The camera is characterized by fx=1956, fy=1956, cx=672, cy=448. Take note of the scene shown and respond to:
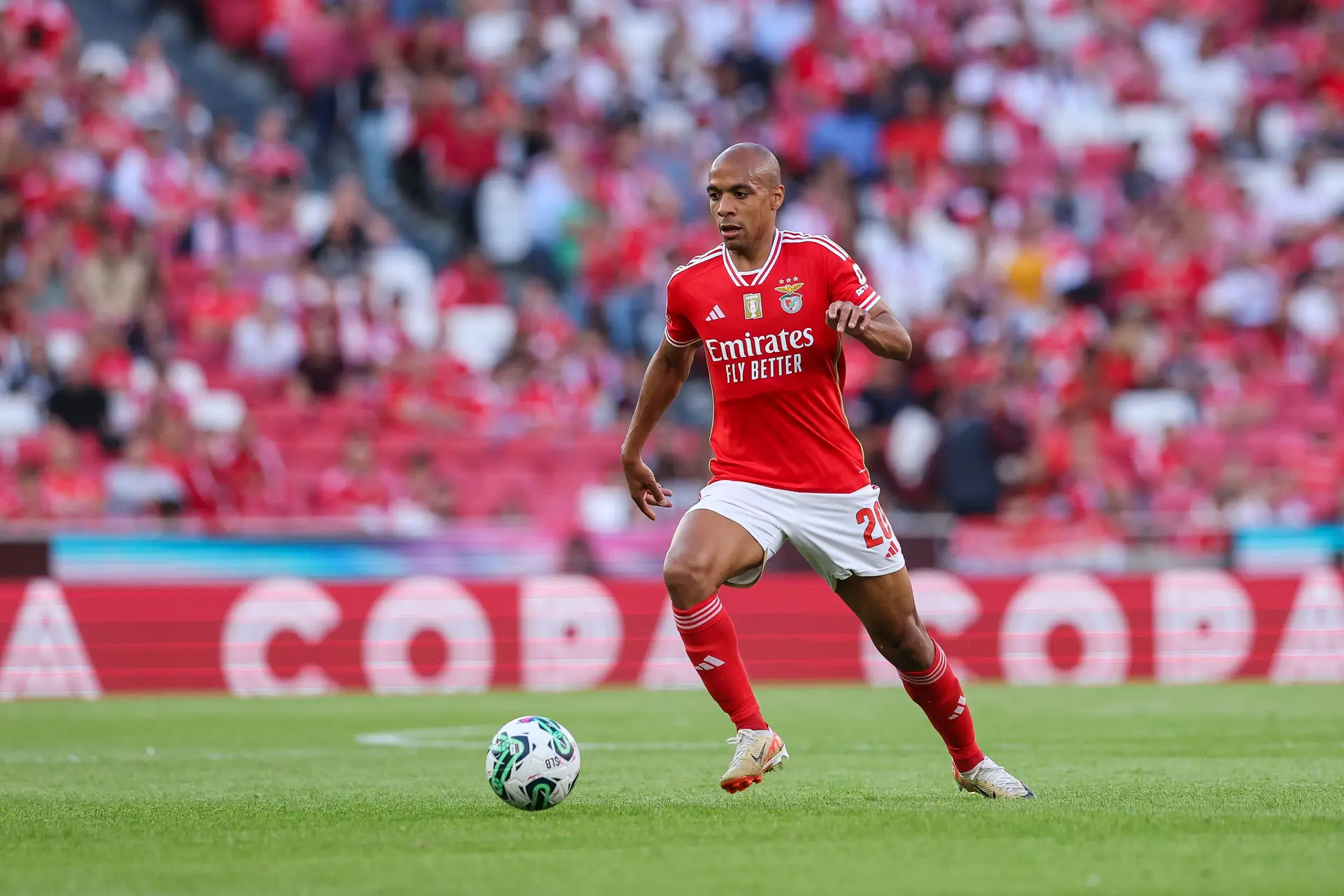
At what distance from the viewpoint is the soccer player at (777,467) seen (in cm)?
732

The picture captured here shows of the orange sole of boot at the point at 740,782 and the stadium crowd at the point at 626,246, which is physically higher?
the stadium crowd at the point at 626,246

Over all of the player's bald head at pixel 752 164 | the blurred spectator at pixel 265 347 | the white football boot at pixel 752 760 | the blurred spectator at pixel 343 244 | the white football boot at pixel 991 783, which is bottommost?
the white football boot at pixel 991 783

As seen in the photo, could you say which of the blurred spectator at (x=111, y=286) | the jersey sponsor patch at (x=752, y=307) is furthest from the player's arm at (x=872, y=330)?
→ the blurred spectator at (x=111, y=286)

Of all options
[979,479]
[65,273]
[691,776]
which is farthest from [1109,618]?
[65,273]

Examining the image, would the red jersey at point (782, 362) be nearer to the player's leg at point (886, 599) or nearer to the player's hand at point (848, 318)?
the player's leg at point (886, 599)

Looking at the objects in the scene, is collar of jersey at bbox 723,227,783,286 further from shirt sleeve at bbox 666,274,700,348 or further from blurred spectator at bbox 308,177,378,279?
blurred spectator at bbox 308,177,378,279

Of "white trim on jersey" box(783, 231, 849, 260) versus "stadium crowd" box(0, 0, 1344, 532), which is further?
"stadium crowd" box(0, 0, 1344, 532)

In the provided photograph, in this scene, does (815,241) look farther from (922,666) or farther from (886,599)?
(922,666)

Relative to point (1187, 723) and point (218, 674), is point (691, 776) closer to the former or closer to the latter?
point (1187, 723)

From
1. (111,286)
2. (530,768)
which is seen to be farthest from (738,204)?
(111,286)

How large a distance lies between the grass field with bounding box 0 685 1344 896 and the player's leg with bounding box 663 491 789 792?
239 millimetres

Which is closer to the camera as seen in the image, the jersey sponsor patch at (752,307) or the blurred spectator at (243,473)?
the jersey sponsor patch at (752,307)

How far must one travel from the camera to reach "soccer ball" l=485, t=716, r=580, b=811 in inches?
279

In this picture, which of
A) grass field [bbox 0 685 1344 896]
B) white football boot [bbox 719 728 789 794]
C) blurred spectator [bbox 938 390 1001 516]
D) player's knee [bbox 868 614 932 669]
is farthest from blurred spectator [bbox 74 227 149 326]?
white football boot [bbox 719 728 789 794]
